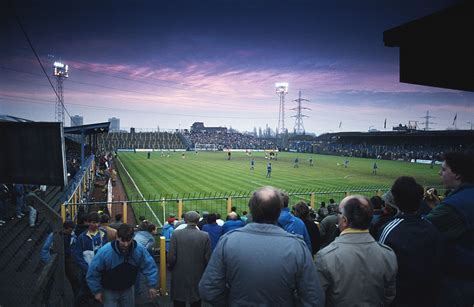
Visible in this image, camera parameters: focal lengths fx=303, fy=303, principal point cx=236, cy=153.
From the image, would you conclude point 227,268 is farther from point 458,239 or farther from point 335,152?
point 335,152

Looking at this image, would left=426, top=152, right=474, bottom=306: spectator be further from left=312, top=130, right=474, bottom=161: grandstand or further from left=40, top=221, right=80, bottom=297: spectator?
left=312, top=130, right=474, bottom=161: grandstand

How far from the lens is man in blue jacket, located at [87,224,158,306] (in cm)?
417

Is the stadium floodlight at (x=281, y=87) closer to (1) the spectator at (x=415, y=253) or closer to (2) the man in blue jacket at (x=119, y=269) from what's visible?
(2) the man in blue jacket at (x=119, y=269)

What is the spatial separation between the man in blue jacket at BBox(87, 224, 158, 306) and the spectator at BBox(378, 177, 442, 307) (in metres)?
3.23

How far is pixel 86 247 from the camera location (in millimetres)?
5723

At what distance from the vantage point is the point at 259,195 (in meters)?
2.71

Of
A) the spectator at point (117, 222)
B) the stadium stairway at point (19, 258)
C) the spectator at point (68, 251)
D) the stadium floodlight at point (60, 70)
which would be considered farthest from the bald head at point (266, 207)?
the stadium floodlight at point (60, 70)

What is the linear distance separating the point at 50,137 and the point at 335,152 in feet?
245

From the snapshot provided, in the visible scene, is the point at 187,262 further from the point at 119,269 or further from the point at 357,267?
the point at 357,267

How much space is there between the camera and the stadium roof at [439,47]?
2879mm

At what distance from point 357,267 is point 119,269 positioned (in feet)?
10.5

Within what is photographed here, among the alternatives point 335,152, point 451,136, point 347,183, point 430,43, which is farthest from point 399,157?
point 430,43

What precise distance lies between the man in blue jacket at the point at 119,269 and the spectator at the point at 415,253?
323 cm

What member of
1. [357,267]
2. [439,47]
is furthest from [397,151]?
[357,267]
